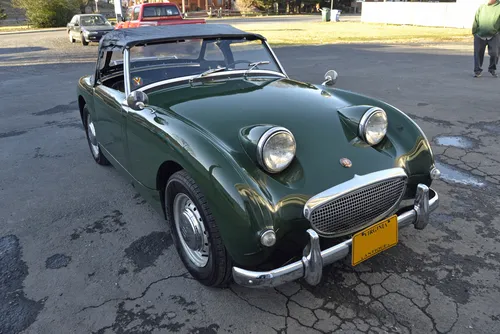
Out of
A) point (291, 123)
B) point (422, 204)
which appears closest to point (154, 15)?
point (291, 123)

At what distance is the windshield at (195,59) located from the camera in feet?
11.3

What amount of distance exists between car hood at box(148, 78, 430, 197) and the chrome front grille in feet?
0.27

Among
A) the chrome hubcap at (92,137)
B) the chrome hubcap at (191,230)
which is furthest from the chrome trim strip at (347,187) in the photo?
the chrome hubcap at (92,137)

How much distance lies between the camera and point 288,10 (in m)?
56.1

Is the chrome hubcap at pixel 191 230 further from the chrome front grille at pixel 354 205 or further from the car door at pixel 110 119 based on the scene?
the car door at pixel 110 119

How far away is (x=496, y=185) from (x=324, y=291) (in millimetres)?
2533

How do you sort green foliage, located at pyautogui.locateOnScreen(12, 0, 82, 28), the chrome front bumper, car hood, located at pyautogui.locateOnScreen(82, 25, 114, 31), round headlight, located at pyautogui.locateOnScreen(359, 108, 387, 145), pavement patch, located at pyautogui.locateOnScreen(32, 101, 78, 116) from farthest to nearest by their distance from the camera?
1. green foliage, located at pyautogui.locateOnScreen(12, 0, 82, 28)
2. car hood, located at pyautogui.locateOnScreen(82, 25, 114, 31)
3. pavement patch, located at pyautogui.locateOnScreen(32, 101, 78, 116)
4. round headlight, located at pyautogui.locateOnScreen(359, 108, 387, 145)
5. the chrome front bumper

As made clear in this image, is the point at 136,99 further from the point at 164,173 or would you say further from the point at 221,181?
the point at 221,181

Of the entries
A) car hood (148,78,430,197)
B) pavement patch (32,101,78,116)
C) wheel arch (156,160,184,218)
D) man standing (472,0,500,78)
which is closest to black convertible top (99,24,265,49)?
car hood (148,78,430,197)

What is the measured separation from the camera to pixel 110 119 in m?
3.71

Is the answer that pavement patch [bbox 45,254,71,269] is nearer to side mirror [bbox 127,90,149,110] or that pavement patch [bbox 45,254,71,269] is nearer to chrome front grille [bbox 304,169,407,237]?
side mirror [bbox 127,90,149,110]

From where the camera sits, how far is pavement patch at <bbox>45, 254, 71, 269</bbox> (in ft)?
9.73

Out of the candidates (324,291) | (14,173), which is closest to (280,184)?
(324,291)

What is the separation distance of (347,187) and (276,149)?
471mm
